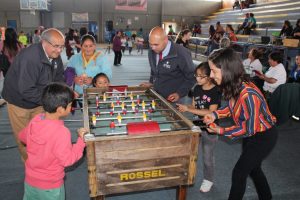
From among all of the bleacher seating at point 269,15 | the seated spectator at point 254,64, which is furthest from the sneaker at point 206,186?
the bleacher seating at point 269,15

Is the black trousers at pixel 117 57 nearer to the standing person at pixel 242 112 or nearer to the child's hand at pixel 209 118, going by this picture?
the child's hand at pixel 209 118

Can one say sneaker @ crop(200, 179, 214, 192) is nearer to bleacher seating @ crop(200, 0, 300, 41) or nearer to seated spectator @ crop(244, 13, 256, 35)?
bleacher seating @ crop(200, 0, 300, 41)

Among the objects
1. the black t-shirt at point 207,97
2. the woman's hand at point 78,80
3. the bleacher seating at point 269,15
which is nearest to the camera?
the black t-shirt at point 207,97

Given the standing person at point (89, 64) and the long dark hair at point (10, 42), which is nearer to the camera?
the standing person at point (89, 64)

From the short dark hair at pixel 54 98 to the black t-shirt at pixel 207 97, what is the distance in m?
1.32

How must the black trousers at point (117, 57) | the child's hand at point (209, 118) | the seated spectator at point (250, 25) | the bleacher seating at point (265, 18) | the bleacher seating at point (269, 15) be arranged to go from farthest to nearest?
the seated spectator at point (250, 25) → the bleacher seating at point (269, 15) → the bleacher seating at point (265, 18) → the black trousers at point (117, 57) → the child's hand at point (209, 118)

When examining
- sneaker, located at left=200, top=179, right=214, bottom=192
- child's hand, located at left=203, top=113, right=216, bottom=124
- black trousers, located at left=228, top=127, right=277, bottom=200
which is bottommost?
sneaker, located at left=200, top=179, right=214, bottom=192

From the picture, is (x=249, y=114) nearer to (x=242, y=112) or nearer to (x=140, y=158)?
(x=242, y=112)

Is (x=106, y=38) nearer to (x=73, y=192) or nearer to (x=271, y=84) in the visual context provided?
(x=271, y=84)

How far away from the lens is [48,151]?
1.78 metres

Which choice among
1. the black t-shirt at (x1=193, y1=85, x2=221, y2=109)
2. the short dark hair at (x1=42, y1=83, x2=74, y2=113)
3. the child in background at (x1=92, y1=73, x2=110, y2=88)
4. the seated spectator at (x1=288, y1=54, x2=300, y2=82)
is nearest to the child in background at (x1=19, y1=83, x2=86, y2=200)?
the short dark hair at (x1=42, y1=83, x2=74, y2=113)

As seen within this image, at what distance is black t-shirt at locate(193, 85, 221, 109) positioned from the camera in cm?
261

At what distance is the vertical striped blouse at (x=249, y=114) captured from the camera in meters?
1.99

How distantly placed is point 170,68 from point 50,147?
194cm
